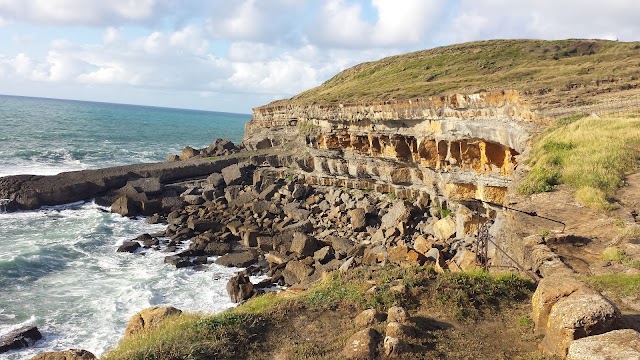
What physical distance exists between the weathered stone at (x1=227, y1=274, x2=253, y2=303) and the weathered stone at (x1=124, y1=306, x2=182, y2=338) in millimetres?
7764

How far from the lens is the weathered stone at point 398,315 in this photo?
28.3 feet

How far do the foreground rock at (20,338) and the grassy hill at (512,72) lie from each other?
19909 mm

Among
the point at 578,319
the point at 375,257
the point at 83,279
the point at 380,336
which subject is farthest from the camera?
the point at 83,279

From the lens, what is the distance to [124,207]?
32688 millimetres

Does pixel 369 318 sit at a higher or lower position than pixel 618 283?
lower

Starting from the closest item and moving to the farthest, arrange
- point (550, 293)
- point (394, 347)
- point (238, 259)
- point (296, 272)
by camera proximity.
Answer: point (550, 293), point (394, 347), point (296, 272), point (238, 259)

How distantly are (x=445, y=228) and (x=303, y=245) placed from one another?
7196 millimetres

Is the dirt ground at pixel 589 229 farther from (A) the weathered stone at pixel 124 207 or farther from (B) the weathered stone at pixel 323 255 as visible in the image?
(A) the weathered stone at pixel 124 207

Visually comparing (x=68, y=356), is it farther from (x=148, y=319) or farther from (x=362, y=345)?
(x=362, y=345)

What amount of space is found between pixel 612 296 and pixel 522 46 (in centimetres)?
3907

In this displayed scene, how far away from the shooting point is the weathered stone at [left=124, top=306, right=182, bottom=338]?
35.8ft

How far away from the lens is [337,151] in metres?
31.9

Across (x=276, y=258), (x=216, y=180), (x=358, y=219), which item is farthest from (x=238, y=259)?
(x=216, y=180)

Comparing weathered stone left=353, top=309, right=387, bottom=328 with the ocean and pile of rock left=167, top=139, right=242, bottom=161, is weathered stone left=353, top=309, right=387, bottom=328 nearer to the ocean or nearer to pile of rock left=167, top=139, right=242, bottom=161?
the ocean
